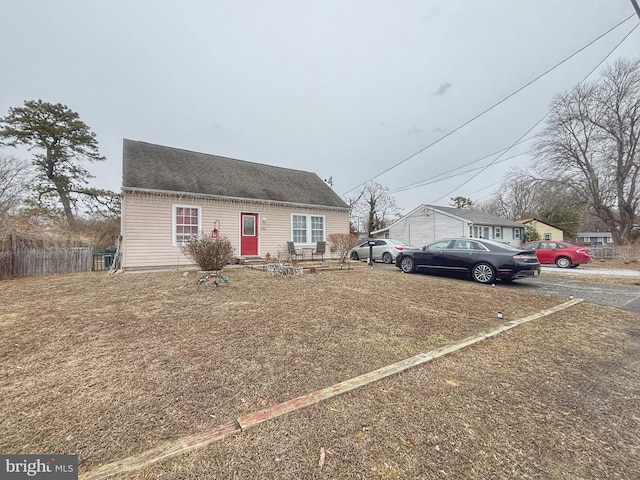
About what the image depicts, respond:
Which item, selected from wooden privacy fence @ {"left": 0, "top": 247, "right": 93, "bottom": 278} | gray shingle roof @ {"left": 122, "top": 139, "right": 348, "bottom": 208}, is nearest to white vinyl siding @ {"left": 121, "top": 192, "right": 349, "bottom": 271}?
gray shingle roof @ {"left": 122, "top": 139, "right": 348, "bottom": 208}

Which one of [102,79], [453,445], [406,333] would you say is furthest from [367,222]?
[453,445]

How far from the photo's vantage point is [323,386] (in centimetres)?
217

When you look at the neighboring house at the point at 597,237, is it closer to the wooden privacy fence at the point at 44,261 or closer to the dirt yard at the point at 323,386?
the dirt yard at the point at 323,386

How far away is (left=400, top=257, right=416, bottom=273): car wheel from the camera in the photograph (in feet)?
30.9

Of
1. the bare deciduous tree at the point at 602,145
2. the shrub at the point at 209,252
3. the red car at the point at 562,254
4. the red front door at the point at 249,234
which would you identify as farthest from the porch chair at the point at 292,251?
the bare deciduous tree at the point at 602,145

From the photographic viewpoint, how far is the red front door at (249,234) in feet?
35.9

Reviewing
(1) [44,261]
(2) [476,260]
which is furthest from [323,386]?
(1) [44,261]

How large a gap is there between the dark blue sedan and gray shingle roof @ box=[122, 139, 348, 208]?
609cm

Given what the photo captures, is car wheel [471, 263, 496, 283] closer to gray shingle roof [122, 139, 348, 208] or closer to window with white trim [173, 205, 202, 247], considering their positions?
gray shingle roof [122, 139, 348, 208]

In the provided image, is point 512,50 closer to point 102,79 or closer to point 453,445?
point 453,445

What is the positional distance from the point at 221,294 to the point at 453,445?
4.89m

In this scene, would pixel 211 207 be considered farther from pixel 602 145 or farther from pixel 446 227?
pixel 602 145

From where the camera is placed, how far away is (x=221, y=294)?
546 cm

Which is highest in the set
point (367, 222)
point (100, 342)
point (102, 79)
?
point (102, 79)
